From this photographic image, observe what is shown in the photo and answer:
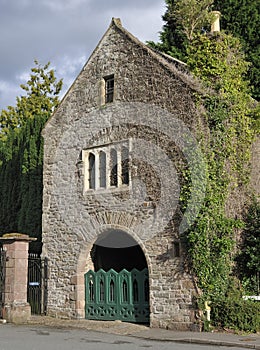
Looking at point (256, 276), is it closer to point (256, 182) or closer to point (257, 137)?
point (256, 182)

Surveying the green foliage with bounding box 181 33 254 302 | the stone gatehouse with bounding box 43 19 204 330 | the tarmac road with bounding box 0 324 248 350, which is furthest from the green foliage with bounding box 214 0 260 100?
the tarmac road with bounding box 0 324 248 350

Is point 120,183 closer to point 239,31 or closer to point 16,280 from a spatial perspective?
point 16,280

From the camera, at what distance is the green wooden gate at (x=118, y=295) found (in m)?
14.6

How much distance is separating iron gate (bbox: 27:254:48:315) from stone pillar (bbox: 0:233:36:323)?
740 mm

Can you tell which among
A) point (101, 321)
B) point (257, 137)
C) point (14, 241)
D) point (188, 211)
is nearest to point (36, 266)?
point (14, 241)

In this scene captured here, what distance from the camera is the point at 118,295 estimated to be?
15117 mm

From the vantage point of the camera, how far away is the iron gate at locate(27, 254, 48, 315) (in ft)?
54.2

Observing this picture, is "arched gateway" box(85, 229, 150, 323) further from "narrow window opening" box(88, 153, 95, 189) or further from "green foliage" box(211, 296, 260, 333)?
"green foliage" box(211, 296, 260, 333)

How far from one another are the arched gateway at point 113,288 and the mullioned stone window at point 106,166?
5.13ft

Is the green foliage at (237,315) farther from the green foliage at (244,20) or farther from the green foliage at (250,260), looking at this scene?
the green foliage at (244,20)

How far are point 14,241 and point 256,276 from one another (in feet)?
24.9

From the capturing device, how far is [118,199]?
15.1 metres

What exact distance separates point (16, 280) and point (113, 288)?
10.2ft

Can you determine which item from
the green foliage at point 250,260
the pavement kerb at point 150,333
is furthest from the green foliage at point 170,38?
the pavement kerb at point 150,333
